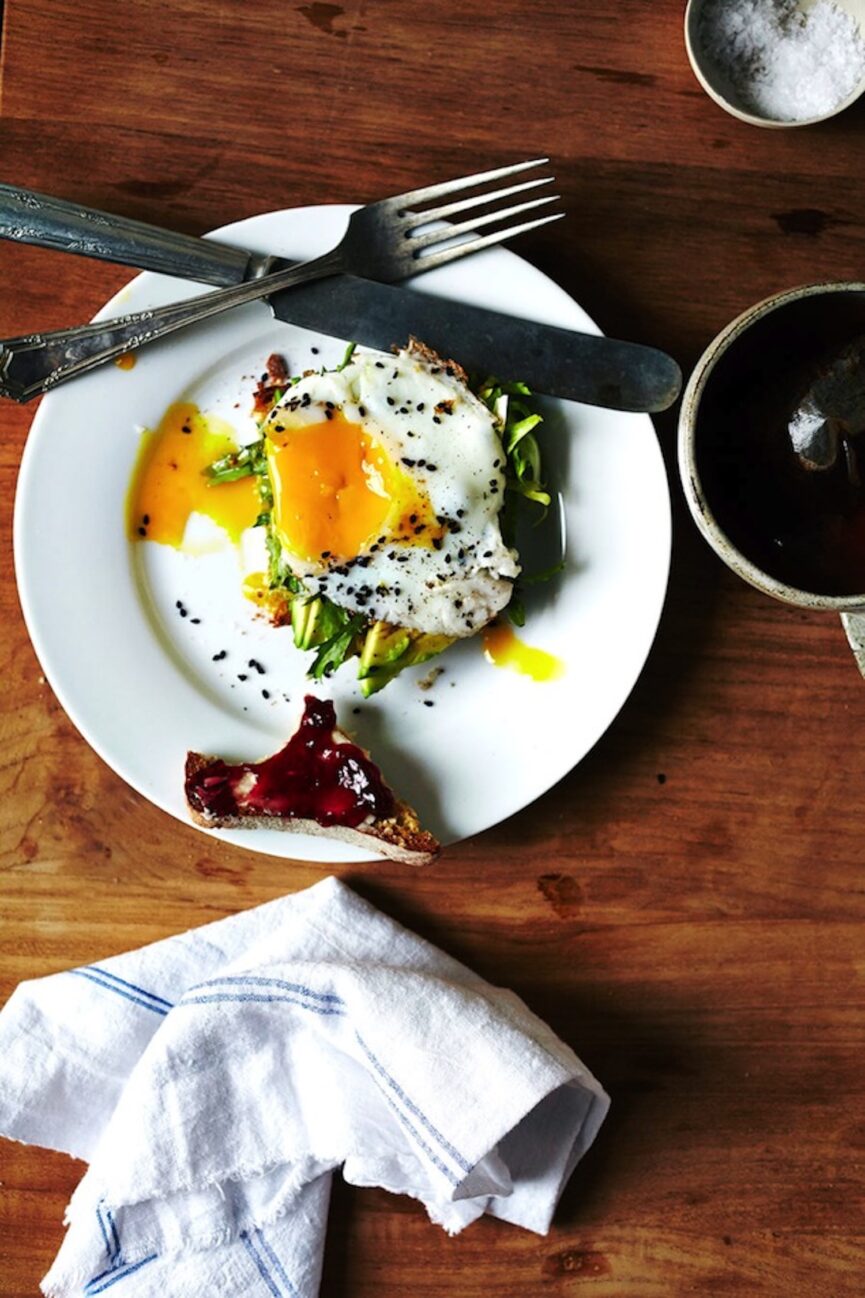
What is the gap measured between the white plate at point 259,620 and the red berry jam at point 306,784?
4cm

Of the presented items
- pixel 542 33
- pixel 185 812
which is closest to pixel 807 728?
pixel 185 812

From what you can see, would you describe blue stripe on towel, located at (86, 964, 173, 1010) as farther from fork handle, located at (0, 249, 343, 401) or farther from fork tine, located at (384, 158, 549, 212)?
fork tine, located at (384, 158, 549, 212)

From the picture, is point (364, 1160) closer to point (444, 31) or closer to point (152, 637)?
point (152, 637)

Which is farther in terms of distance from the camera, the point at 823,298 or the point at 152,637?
the point at 152,637

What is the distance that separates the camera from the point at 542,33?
1899 millimetres

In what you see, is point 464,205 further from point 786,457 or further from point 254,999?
point 254,999

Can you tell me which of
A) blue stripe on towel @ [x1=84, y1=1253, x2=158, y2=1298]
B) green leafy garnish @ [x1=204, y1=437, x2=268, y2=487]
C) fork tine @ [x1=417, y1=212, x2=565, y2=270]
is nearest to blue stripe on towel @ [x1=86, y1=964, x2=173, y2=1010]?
blue stripe on towel @ [x1=84, y1=1253, x2=158, y2=1298]

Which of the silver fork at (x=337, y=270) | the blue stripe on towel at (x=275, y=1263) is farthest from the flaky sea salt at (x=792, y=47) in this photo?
the blue stripe on towel at (x=275, y=1263)

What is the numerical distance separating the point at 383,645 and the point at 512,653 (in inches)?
8.3

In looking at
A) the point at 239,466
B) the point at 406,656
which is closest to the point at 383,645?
the point at 406,656

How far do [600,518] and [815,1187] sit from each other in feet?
3.79

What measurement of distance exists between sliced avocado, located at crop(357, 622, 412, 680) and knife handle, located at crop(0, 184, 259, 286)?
1.84ft

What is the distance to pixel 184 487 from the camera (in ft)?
6.19

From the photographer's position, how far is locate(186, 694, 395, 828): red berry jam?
1801 mm
